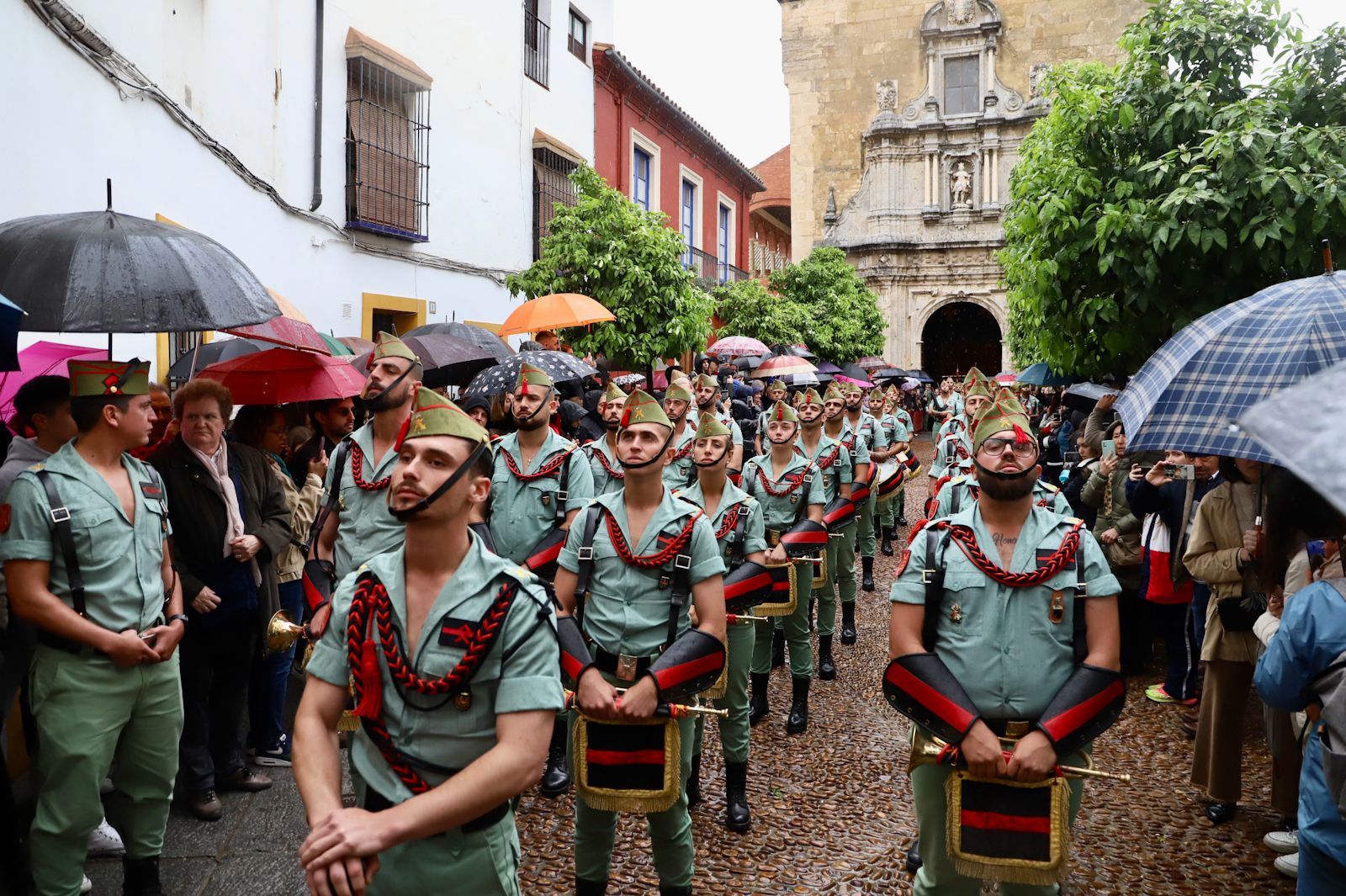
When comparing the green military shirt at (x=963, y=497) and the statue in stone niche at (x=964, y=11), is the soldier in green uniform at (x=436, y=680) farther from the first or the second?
the statue in stone niche at (x=964, y=11)

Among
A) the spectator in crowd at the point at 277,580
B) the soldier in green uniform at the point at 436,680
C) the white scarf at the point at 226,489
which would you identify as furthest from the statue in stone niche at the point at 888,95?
the soldier in green uniform at the point at 436,680

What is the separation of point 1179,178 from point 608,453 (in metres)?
4.06

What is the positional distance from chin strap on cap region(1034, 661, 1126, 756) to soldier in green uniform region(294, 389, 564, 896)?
1679 mm

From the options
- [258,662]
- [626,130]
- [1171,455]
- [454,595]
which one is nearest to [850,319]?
[626,130]

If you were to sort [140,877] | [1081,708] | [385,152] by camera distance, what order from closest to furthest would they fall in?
[1081,708] < [140,877] < [385,152]

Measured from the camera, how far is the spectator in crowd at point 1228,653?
16.7ft

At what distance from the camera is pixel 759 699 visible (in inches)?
264

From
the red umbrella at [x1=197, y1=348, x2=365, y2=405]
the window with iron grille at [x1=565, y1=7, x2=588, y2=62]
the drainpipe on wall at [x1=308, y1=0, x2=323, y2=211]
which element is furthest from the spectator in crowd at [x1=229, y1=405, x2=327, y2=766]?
the window with iron grille at [x1=565, y1=7, x2=588, y2=62]

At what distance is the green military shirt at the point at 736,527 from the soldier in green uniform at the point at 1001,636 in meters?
1.60

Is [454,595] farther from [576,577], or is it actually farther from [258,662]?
[258,662]

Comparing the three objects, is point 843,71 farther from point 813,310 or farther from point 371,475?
point 371,475

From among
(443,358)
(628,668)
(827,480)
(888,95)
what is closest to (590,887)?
(628,668)

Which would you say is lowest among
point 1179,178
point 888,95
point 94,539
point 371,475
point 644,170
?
point 94,539

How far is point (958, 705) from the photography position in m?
3.29
